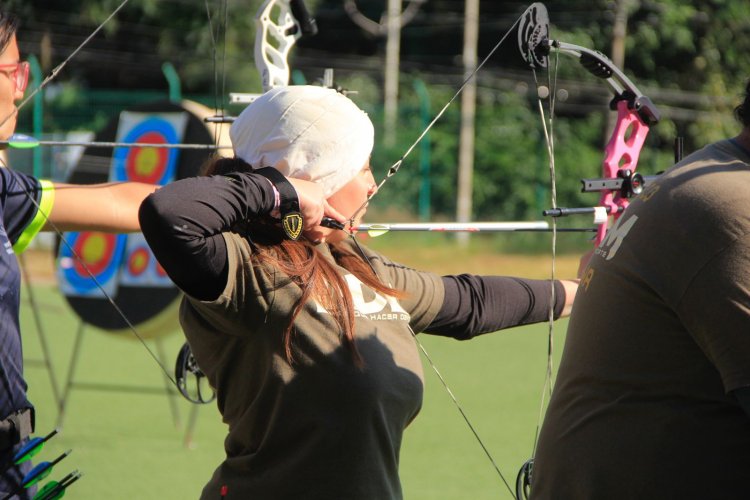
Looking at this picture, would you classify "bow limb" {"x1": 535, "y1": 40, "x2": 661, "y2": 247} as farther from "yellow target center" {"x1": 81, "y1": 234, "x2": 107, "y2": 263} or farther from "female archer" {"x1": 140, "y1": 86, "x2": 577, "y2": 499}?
"yellow target center" {"x1": 81, "y1": 234, "x2": 107, "y2": 263}

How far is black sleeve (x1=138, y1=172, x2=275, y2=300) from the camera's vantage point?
1540mm

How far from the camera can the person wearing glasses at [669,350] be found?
1.34 metres

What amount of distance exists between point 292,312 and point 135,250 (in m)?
3.82

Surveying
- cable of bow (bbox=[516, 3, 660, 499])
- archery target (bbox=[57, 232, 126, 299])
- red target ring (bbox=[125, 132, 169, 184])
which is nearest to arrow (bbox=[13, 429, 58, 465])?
cable of bow (bbox=[516, 3, 660, 499])

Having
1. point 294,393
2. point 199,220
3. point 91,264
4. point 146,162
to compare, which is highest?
point 199,220

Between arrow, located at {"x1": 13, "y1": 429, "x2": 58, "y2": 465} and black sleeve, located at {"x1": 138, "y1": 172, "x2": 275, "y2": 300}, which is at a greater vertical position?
black sleeve, located at {"x1": 138, "y1": 172, "x2": 275, "y2": 300}

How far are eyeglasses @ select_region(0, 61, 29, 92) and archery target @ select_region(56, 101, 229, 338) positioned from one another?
2.34m

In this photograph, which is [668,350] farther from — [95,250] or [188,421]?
[95,250]

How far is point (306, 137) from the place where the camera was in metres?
1.70

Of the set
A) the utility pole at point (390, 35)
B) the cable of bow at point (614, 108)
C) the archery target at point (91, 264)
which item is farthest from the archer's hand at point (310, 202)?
the utility pole at point (390, 35)

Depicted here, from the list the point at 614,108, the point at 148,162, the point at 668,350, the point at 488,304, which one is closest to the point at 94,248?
the point at 148,162

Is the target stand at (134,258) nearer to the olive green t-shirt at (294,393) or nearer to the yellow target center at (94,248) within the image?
the yellow target center at (94,248)

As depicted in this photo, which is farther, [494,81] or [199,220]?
[494,81]

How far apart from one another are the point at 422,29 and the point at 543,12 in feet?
61.5
